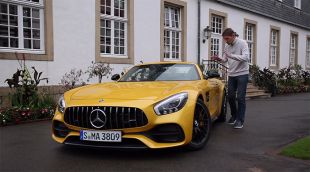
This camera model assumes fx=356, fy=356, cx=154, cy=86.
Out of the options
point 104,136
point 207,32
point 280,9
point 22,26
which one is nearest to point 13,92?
point 22,26

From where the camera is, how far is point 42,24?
9.89m

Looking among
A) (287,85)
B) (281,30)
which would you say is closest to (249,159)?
(287,85)

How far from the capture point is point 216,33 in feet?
56.3

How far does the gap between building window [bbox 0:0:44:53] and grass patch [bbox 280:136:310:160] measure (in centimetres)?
718

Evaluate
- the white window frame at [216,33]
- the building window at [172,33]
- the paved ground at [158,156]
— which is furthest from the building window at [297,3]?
the paved ground at [158,156]

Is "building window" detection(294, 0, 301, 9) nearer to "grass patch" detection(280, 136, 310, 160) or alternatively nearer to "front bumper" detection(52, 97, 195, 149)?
"grass patch" detection(280, 136, 310, 160)

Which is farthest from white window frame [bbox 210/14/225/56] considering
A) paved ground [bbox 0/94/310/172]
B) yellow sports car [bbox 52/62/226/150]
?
yellow sports car [bbox 52/62/226/150]

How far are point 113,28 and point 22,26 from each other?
323cm

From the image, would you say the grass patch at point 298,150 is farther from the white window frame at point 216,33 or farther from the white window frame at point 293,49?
the white window frame at point 293,49

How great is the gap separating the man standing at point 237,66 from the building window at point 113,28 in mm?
5687

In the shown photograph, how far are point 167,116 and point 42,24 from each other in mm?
6725

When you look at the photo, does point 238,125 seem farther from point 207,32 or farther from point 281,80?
point 281,80

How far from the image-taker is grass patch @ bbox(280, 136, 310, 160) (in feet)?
15.7

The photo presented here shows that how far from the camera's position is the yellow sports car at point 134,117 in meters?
4.36
